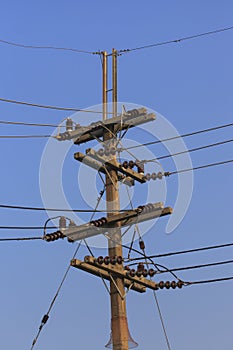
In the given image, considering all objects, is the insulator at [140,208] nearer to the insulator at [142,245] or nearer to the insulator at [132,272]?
the insulator at [142,245]

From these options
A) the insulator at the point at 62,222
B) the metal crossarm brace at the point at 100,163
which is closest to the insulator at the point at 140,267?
the insulator at the point at 62,222

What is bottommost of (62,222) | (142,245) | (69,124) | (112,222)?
(142,245)

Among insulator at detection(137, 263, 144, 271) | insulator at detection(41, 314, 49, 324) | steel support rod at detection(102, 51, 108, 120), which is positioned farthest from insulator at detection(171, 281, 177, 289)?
steel support rod at detection(102, 51, 108, 120)

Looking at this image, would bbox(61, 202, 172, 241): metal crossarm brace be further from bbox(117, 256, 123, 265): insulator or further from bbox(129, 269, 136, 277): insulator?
bbox(129, 269, 136, 277): insulator

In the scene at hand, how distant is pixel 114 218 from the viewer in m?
18.9

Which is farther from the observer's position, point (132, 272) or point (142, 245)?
point (142, 245)

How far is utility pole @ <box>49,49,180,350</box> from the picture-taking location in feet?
59.9

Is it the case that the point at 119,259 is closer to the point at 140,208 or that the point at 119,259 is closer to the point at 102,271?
the point at 102,271

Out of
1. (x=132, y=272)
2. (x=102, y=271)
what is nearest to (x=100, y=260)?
(x=102, y=271)

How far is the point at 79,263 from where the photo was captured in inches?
712

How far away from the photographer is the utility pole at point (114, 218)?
1827 centimetres

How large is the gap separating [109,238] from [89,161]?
1883mm

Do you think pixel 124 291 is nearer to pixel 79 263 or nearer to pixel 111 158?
pixel 79 263

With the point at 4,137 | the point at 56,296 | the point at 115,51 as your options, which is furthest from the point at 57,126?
the point at 56,296
